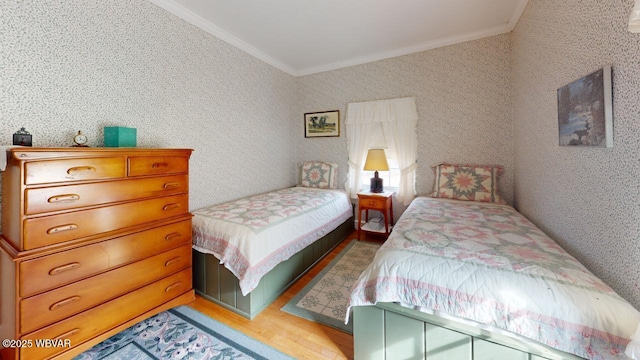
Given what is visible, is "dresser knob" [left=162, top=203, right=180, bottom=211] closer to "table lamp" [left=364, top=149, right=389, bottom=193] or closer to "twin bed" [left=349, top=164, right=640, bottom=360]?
"twin bed" [left=349, top=164, right=640, bottom=360]

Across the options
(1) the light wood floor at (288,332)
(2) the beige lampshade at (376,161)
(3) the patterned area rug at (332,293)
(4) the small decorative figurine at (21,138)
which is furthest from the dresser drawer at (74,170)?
(2) the beige lampshade at (376,161)

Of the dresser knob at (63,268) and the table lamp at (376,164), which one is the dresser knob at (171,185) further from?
the table lamp at (376,164)

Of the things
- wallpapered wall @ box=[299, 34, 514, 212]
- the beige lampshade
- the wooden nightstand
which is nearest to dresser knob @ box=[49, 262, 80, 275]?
the wooden nightstand

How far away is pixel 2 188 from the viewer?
1.38m

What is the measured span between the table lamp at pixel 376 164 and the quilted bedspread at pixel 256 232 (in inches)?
36.9

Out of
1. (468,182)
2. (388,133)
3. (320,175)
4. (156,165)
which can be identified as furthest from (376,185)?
(156,165)

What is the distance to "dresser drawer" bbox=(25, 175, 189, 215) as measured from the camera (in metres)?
1.19

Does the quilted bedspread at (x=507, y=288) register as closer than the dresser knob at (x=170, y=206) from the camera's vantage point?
Yes

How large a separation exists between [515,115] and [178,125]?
3.71m

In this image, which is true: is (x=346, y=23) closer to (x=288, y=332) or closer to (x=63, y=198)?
(x=63, y=198)

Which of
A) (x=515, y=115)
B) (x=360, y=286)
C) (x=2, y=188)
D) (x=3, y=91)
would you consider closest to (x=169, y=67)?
(x=3, y=91)

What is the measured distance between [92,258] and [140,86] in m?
1.49

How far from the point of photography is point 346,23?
8.54 feet

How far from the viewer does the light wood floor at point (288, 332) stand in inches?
58.1
